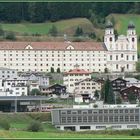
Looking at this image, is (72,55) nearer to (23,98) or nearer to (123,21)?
(123,21)

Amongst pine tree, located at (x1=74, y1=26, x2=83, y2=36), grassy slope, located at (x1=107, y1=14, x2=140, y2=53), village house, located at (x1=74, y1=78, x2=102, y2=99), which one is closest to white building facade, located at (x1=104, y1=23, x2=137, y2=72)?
pine tree, located at (x1=74, y1=26, x2=83, y2=36)

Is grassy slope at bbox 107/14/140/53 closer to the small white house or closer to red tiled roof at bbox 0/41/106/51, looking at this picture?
red tiled roof at bbox 0/41/106/51

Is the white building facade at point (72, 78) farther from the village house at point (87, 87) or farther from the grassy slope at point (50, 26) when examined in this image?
the grassy slope at point (50, 26)

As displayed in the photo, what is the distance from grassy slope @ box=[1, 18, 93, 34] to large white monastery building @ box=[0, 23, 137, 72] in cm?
518

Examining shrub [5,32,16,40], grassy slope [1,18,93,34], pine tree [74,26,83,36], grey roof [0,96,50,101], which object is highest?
grassy slope [1,18,93,34]

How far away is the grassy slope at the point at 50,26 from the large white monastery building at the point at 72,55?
518 centimetres

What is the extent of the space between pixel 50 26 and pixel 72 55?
7.09 meters

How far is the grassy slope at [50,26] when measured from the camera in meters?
40.0

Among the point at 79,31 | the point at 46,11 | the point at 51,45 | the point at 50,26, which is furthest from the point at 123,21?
the point at 51,45

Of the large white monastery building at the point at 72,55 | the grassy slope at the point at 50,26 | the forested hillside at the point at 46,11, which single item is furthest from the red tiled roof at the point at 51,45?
the forested hillside at the point at 46,11

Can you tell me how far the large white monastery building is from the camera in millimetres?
33906

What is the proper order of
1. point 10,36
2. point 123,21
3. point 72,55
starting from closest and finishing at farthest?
→ point 72,55 < point 10,36 < point 123,21

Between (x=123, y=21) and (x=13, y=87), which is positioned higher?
(x=123, y=21)

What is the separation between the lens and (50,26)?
41.1m
